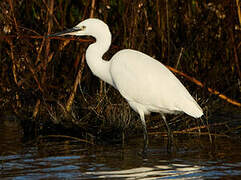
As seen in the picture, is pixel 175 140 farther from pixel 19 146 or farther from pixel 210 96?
pixel 19 146

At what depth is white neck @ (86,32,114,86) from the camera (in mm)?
6344

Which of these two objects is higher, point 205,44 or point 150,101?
point 205,44

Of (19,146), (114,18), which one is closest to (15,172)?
(19,146)

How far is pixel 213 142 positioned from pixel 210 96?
69 centimetres

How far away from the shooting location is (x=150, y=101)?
6.23 meters

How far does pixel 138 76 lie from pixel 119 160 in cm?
114

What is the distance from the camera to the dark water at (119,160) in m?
4.78

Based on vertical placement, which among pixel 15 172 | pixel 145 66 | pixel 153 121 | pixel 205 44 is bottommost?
pixel 15 172

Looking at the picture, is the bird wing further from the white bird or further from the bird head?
the bird head

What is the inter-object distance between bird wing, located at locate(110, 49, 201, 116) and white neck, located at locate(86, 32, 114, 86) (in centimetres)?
12

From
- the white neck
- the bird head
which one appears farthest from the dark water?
the bird head

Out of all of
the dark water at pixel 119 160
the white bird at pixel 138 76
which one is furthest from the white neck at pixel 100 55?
the dark water at pixel 119 160

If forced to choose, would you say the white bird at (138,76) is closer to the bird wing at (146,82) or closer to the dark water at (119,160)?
the bird wing at (146,82)

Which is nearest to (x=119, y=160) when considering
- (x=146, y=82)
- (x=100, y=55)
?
(x=146, y=82)
